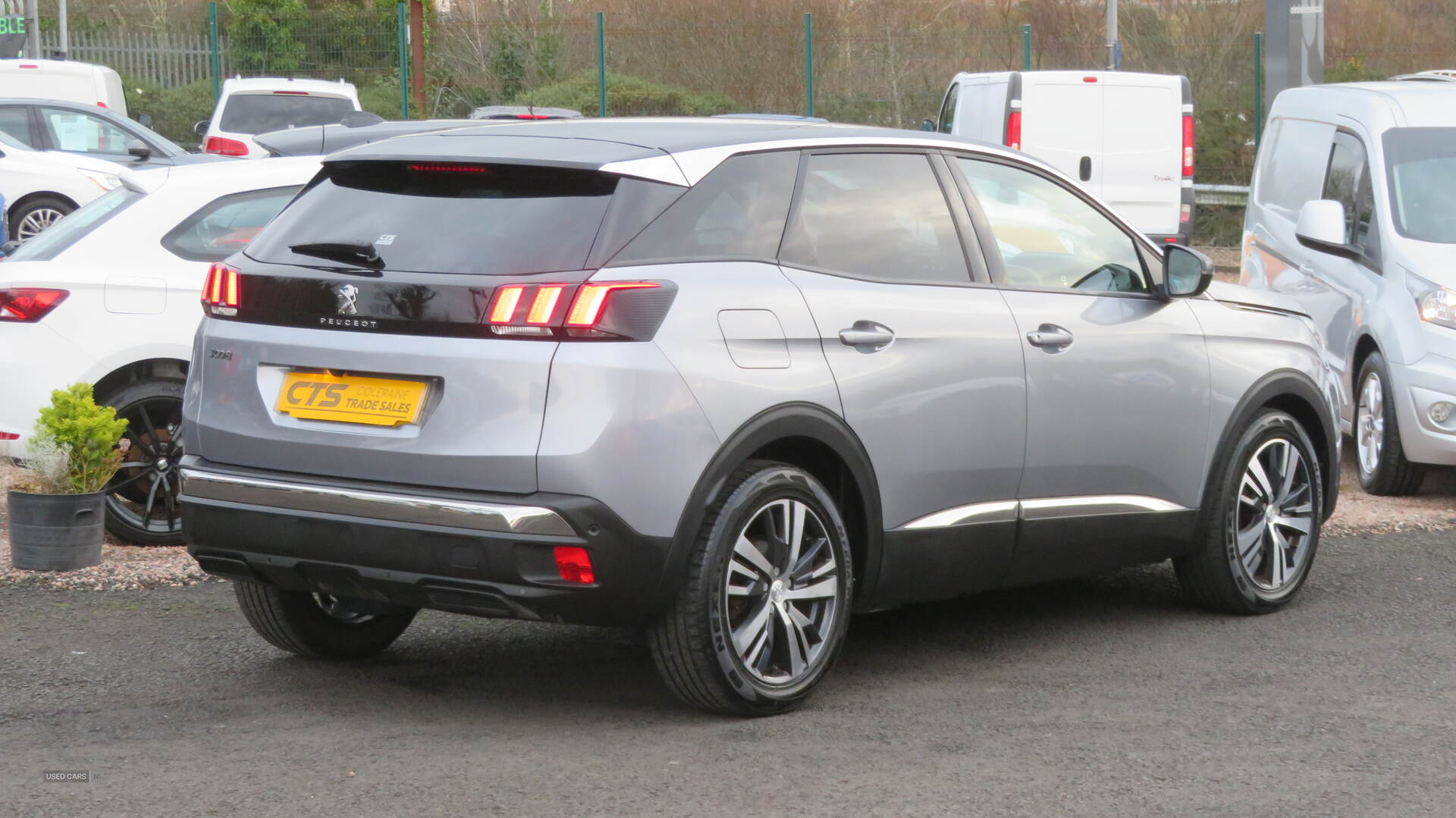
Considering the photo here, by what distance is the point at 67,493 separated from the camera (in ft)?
23.5

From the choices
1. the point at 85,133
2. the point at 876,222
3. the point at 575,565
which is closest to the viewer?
the point at 575,565

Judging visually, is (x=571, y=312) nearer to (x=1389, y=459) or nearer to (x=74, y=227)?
(x=74, y=227)

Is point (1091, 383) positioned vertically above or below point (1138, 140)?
below

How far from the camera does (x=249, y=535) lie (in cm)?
495

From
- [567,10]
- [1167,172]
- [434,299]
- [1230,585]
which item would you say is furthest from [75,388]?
[567,10]

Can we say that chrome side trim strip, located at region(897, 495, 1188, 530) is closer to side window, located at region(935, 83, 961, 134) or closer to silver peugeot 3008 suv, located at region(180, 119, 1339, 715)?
silver peugeot 3008 suv, located at region(180, 119, 1339, 715)

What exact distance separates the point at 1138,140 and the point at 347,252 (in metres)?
13.7

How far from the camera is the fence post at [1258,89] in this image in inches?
1001

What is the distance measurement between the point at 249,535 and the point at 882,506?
177 cm

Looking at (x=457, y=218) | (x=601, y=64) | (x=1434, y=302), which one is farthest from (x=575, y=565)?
(x=601, y=64)

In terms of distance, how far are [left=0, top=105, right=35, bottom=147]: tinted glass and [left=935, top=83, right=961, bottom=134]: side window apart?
10140 millimetres

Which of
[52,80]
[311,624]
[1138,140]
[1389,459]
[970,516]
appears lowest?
[1389,459]

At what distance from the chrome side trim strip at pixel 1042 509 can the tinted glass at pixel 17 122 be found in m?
17.5

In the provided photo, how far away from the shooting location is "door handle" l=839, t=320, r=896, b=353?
5219mm
